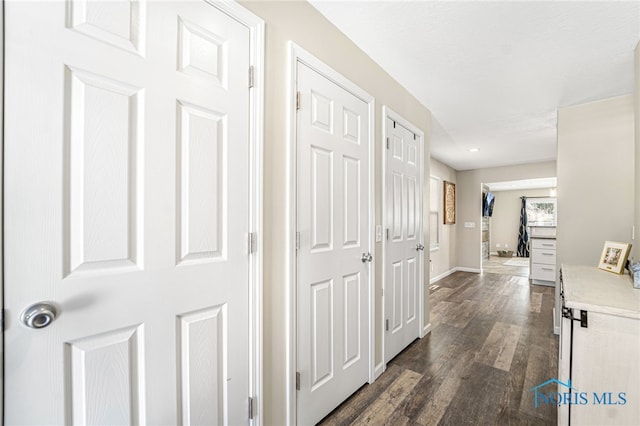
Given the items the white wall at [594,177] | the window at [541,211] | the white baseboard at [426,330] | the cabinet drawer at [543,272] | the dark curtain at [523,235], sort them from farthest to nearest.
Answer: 1. the dark curtain at [523,235]
2. the window at [541,211]
3. the cabinet drawer at [543,272]
4. the white baseboard at [426,330]
5. the white wall at [594,177]

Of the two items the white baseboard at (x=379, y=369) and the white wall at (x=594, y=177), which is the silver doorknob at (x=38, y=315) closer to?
the white baseboard at (x=379, y=369)

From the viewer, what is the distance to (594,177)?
2656mm

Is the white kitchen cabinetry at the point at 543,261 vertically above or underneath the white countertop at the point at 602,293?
underneath

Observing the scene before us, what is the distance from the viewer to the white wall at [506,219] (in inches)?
348

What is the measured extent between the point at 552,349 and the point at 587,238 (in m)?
1.16

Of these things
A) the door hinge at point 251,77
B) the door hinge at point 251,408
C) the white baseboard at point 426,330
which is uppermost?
the door hinge at point 251,77

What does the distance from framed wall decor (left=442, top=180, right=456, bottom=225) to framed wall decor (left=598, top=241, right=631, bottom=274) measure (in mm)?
3763

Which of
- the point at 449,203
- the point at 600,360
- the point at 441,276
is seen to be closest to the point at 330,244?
the point at 600,360

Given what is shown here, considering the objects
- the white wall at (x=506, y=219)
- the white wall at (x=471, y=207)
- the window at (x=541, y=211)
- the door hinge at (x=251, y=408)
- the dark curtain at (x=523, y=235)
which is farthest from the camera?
the white wall at (x=506, y=219)

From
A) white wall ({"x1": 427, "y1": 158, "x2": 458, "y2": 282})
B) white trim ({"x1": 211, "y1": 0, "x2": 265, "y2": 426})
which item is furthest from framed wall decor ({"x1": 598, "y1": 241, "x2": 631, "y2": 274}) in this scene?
white wall ({"x1": 427, "y1": 158, "x2": 458, "y2": 282})

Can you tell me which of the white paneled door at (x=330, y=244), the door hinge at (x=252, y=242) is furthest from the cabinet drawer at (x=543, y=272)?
the door hinge at (x=252, y=242)

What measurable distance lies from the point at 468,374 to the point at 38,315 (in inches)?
101

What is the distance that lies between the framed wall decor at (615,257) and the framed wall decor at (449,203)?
12.3 feet

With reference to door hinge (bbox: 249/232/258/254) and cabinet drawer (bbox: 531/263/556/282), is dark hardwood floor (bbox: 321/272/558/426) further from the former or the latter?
cabinet drawer (bbox: 531/263/556/282)
